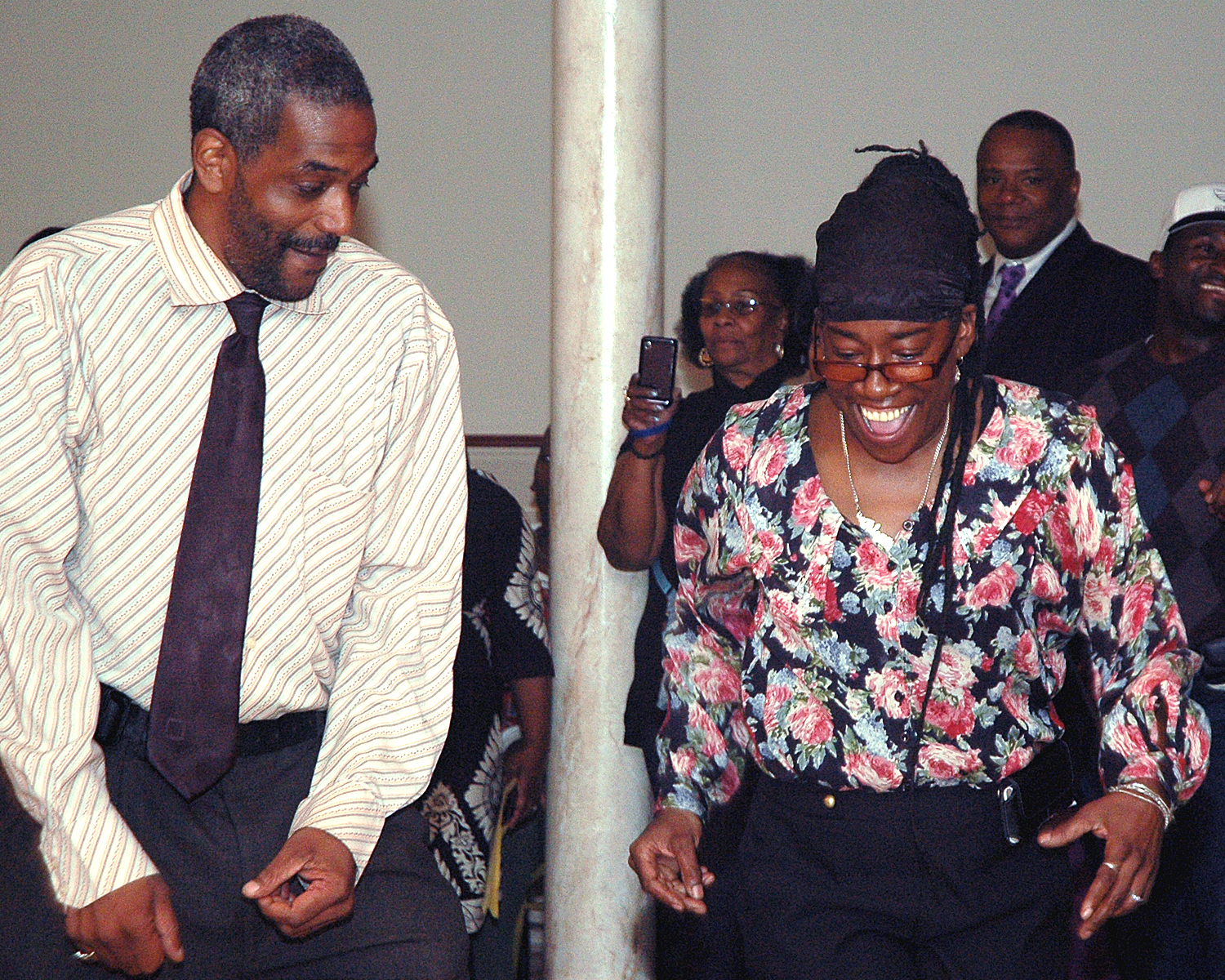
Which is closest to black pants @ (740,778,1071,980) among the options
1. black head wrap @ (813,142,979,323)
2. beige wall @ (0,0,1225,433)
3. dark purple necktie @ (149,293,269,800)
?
black head wrap @ (813,142,979,323)

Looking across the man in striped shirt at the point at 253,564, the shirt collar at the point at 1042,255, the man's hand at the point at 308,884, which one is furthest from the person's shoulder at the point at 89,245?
the shirt collar at the point at 1042,255

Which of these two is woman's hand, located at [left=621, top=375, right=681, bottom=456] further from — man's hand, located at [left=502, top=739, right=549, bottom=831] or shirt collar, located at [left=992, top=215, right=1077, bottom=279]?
shirt collar, located at [left=992, top=215, right=1077, bottom=279]

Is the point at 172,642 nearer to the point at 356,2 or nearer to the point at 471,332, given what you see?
the point at 471,332

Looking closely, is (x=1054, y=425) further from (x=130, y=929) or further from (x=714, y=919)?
(x=130, y=929)

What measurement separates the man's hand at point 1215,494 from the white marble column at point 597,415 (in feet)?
4.13

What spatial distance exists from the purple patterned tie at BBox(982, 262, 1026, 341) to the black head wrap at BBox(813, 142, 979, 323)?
68.3 inches

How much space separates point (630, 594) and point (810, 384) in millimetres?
1084

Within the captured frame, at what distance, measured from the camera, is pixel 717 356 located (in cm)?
364

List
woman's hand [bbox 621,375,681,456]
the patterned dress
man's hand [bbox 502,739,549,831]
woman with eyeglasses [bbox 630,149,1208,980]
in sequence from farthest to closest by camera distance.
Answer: man's hand [bbox 502,739,549,831] < the patterned dress < woman's hand [bbox 621,375,681,456] < woman with eyeglasses [bbox 630,149,1208,980]

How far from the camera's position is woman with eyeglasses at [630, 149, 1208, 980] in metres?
2.04

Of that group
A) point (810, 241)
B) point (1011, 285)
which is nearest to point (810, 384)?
point (1011, 285)

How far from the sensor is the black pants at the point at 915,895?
2.03 m

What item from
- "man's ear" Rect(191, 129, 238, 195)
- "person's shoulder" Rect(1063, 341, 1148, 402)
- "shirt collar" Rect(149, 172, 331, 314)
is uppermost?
"man's ear" Rect(191, 129, 238, 195)

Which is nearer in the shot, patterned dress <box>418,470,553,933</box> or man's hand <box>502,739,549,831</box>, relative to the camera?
patterned dress <box>418,470,553,933</box>
